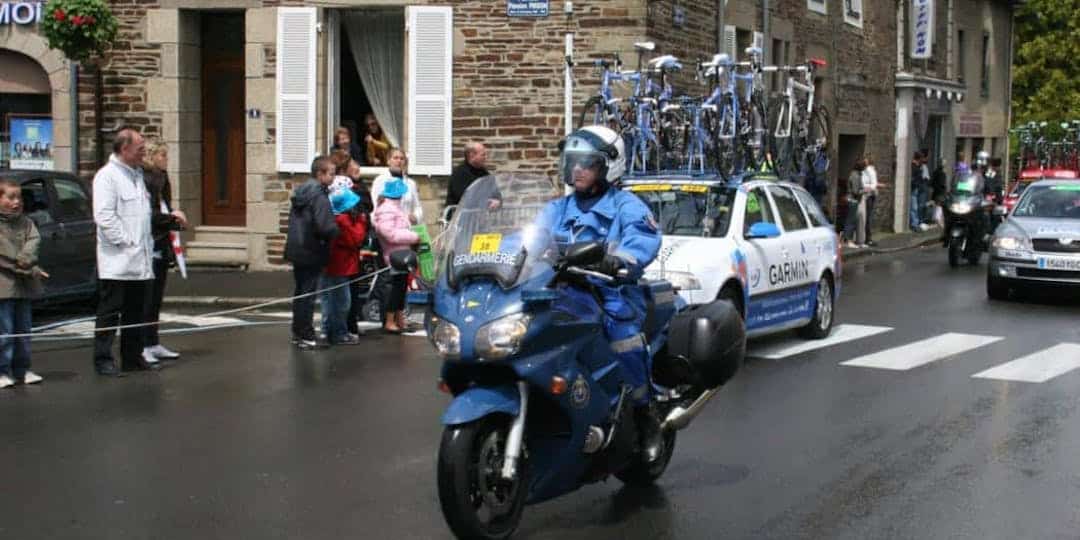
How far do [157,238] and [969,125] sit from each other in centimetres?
3236

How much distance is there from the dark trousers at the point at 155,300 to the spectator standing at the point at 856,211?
1803cm

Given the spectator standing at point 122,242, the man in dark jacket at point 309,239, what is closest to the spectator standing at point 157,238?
the spectator standing at point 122,242

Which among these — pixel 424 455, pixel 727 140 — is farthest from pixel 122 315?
pixel 727 140

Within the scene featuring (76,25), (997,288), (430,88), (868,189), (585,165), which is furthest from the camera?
(868,189)

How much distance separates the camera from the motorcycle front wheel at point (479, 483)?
609 cm

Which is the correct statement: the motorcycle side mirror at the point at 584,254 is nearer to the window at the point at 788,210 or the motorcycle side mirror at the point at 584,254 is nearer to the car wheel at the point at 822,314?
the window at the point at 788,210

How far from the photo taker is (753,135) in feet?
55.3

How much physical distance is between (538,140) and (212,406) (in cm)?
1020

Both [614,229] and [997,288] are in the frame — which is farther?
[997,288]

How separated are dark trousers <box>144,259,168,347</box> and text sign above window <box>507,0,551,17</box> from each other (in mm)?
8447

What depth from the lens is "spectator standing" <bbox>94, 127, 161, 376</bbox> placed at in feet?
36.4

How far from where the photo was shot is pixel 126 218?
11.2 meters

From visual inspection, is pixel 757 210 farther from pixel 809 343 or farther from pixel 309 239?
pixel 309 239

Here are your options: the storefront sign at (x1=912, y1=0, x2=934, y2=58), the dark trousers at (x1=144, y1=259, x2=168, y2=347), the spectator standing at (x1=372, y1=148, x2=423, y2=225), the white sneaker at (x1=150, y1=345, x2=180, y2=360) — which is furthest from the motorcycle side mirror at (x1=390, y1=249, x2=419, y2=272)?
the storefront sign at (x1=912, y1=0, x2=934, y2=58)
